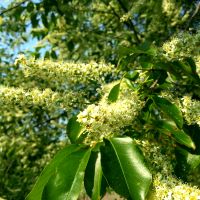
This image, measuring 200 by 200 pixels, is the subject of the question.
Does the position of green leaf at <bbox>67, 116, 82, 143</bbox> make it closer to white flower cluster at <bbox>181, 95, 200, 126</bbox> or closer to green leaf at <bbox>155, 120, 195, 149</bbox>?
green leaf at <bbox>155, 120, 195, 149</bbox>

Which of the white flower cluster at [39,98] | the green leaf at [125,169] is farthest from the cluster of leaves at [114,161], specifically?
the white flower cluster at [39,98]

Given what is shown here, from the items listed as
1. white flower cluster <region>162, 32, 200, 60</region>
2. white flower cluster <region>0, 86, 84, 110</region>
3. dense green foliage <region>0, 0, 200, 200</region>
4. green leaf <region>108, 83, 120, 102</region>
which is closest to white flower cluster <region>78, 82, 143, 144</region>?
dense green foliage <region>0, 0, 200, 200</region>

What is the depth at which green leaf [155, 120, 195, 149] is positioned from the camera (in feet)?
6.27

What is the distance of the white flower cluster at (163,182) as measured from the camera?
1.45m

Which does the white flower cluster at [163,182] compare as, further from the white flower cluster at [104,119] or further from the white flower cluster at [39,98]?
the white flower cluster at [39,98]

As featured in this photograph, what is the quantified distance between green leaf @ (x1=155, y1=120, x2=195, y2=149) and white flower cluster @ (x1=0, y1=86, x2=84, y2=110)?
1.61 ft

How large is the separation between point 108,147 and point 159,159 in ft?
0.71

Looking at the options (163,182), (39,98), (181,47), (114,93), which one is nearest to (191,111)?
(114,93)

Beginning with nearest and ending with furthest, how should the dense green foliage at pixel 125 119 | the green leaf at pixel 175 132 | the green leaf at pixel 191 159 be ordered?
the dense green foliage at pixel 125 119 < the green leaf at pixel 175 132 < the green leaf at pixel 191 159

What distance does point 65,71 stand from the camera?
2.38 meters

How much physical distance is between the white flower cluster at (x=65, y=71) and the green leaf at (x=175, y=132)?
1.70 feet

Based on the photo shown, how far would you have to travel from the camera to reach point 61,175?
159cm

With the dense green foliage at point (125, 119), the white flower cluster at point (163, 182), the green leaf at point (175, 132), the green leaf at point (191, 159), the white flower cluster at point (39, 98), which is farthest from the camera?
the white flower cluster at point (39, 98)

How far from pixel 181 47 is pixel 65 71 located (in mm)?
598
